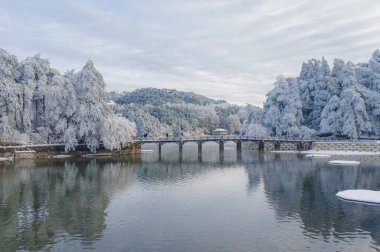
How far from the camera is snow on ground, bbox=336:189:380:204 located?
33531mm

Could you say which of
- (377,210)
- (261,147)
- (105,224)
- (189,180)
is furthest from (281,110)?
(105,224)

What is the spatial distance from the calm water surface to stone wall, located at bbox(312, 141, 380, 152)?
27562 mm

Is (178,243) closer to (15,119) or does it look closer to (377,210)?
(377,210)

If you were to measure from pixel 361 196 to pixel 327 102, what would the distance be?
58832 mm

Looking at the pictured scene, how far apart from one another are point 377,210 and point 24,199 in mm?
29872

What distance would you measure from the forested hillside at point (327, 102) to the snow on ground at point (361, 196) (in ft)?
159

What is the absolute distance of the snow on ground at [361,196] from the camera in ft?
110

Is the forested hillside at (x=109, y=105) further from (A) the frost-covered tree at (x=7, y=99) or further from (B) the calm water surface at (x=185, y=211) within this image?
(B) the calm water surface at (x=185, y=211)

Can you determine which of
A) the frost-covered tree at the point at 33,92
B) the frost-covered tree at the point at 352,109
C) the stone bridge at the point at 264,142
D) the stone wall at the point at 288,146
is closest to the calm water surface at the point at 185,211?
the frost-covered tree at the point at 33,92

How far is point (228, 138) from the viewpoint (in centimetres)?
9550

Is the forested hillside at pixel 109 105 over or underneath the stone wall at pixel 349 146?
over

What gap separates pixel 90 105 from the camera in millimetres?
75000

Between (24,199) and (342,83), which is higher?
(342,83)

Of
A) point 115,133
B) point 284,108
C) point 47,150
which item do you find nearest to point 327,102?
point 284,108
